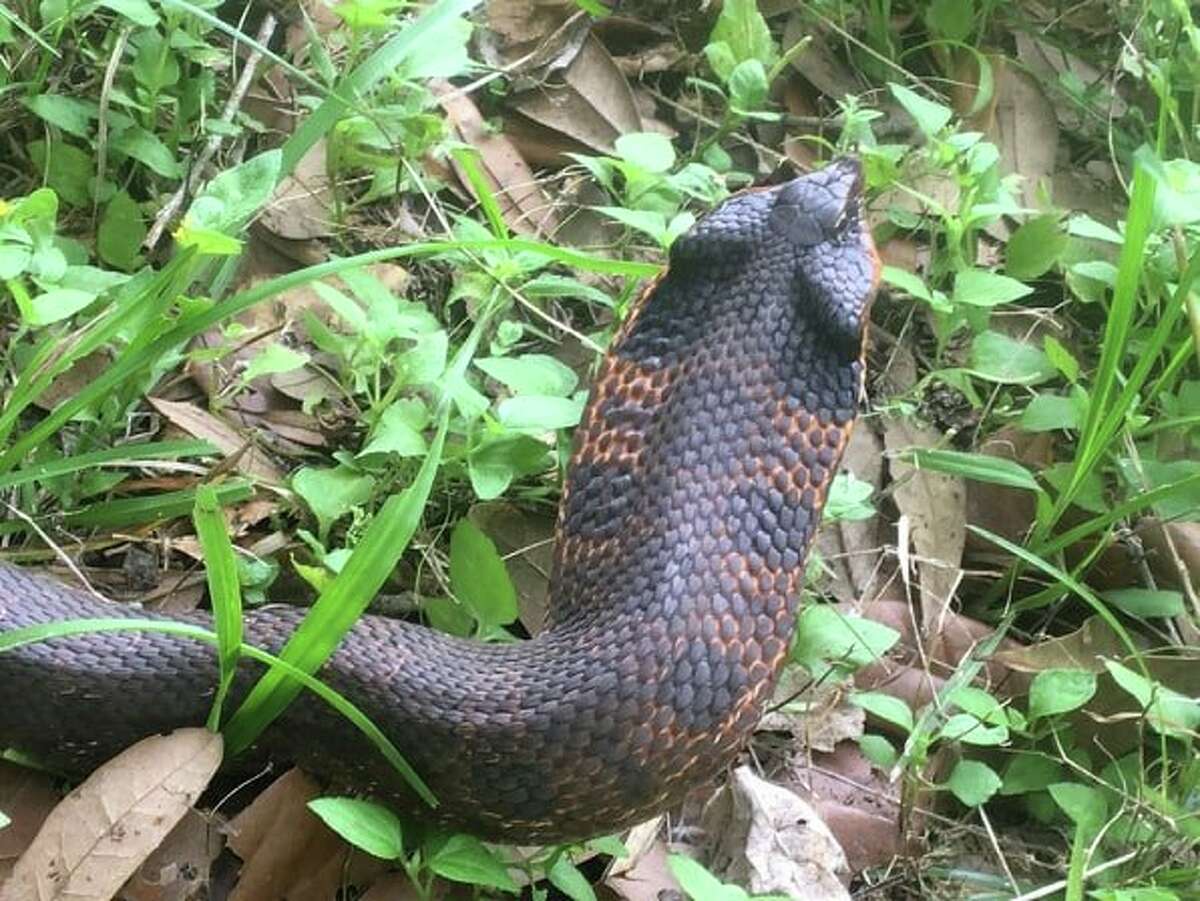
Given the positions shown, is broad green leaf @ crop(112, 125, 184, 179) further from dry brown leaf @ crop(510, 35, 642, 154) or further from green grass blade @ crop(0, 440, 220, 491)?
dry brown leaf @ crop(510, 35, 642, 154)

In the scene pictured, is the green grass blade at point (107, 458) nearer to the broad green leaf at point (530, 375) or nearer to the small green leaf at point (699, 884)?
the broad green leaf at point (530, 375)

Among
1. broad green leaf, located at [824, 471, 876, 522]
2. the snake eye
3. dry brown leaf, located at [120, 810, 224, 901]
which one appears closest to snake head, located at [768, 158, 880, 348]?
the snake eye

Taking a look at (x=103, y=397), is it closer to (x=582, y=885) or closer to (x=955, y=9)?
(x=582, y=885)

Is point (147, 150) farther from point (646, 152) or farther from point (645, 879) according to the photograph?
point (645, 879)

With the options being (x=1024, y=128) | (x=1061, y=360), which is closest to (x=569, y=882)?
(x=1061, y=360)

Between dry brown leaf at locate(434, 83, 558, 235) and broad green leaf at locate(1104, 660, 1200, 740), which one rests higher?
dry brown leaf at locate(434, 83, 558, 235)
